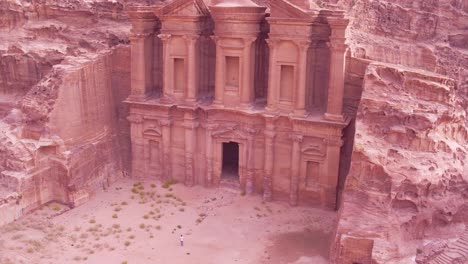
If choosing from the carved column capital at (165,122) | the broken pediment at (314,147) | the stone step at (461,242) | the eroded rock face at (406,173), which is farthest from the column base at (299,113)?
the stone step at (461,242)

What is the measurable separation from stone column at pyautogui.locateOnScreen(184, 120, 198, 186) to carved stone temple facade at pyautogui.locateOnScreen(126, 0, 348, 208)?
0.17 ft

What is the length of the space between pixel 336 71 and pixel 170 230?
9.83 m

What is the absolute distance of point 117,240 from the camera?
73.6 ft

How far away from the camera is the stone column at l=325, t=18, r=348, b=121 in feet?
75.6

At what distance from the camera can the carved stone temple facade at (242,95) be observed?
24.1 m

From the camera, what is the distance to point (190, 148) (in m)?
26.7

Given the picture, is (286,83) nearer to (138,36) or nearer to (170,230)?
(138,36)

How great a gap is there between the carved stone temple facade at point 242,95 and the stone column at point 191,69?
0.05m

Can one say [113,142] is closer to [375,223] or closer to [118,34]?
[118,34]

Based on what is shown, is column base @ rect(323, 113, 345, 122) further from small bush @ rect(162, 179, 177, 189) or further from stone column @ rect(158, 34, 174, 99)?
small bush @ rect(162, 179, 177, 189)

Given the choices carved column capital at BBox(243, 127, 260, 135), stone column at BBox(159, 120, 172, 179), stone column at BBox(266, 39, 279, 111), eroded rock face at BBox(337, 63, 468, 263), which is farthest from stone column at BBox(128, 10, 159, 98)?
eroded rock face at BBox(337, 63, 468, 263)

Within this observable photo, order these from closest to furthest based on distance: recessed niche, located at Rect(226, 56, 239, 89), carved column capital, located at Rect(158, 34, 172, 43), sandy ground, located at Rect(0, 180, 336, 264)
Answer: sandy ground, located at Rect(0, 180, 336, 264)
recessed niche, located at Rect(226, 56, 239, 89)
carved column capital, located at Rect(158, 34, 172, 43)

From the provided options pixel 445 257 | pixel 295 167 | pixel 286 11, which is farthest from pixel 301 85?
pixel 445 257

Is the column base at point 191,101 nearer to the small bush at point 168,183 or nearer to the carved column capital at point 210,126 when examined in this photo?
the carved column capital at point 210,126
